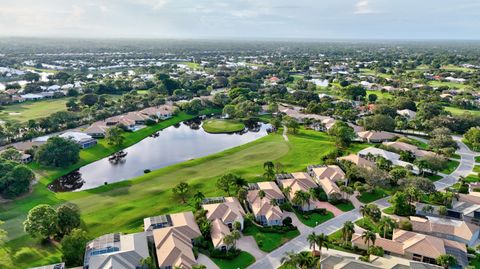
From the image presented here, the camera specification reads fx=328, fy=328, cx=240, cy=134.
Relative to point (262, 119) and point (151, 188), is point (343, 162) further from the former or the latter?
point (262, 119)

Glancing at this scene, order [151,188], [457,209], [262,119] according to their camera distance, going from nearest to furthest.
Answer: [457,209]
[151,188]
[262,119]

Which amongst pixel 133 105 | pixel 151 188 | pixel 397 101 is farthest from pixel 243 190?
pixel 397 101

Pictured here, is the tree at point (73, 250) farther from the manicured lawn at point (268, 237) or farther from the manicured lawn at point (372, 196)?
the manicured lawn at point (372, 196)

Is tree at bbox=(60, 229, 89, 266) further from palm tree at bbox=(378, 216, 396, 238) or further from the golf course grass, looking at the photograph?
palm tree at bbox=(378, 216, 396, 238)

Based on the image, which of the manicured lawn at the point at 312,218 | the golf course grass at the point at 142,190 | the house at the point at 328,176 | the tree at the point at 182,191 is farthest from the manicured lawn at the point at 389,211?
the tree at the point at 182,191

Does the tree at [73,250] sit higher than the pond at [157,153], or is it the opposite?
the tree at [73,250]

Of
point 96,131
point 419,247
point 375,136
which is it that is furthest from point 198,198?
point 375,136
